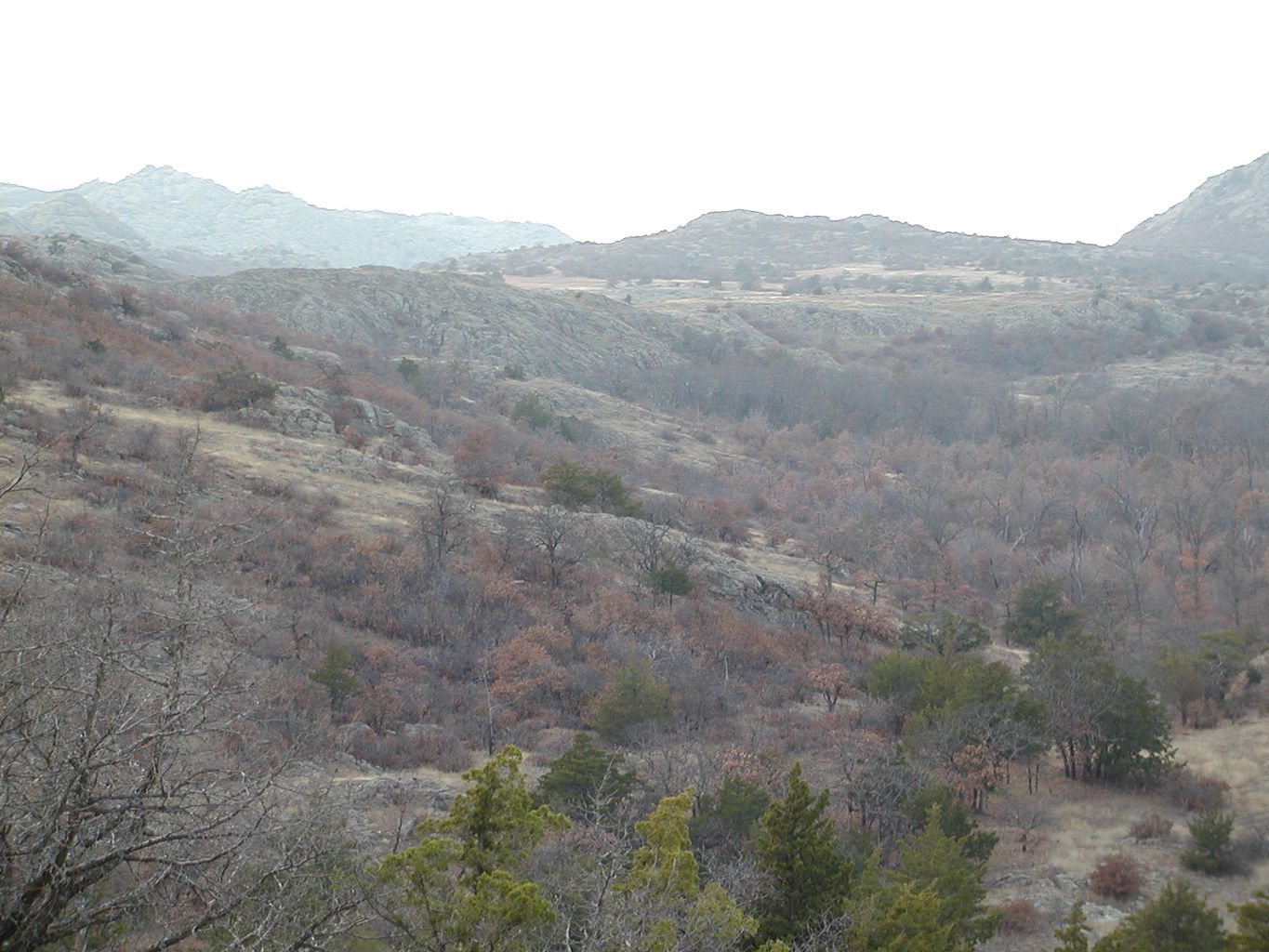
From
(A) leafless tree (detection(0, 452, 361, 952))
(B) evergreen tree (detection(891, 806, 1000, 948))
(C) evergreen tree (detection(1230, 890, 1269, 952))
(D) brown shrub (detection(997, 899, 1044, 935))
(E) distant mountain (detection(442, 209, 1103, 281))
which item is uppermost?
(E) distant mountain (detection(442, 209, 1103, 281))

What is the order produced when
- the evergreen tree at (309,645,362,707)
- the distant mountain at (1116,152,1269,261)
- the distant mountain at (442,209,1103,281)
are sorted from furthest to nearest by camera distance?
1. the distant mountain at (1116,152,1269,261)
2. the distant mountain at (442,209,1103,281)
3. the evergreen tree at (309,645,362,707)

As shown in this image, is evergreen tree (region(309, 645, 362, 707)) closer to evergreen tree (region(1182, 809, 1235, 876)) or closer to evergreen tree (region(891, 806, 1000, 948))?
evergreen tree (region(891, 806, 1000, 948))

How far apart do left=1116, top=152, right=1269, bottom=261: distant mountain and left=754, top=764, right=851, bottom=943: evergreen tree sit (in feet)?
516

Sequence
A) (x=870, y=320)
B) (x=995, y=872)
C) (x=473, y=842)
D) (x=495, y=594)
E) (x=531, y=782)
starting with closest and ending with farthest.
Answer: (x=473, y=842)
(x=531, y=782)
(x=995, y=872)
(x=495, y=594)
(x=870, y=320)

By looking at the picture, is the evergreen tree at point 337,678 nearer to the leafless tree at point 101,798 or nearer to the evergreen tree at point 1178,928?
the leafless tree at point 101,798

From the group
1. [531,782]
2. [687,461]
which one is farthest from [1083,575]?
[531,782]

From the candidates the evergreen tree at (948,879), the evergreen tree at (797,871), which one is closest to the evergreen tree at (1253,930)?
the evergreen tree at (948,879)

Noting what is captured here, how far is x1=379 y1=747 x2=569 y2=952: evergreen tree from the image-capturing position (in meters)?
6.19

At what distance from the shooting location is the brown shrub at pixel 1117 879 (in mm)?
15000

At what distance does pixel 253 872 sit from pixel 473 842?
1903 millimetres

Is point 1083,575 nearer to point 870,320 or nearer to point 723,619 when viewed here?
point 723,619

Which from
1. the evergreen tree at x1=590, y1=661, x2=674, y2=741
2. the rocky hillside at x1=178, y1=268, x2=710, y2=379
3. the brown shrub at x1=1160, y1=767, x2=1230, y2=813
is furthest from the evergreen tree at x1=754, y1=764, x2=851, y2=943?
the rocky hillside at x1=178, y1=268, x2=710, y2=379

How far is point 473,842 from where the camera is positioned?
23.6ft

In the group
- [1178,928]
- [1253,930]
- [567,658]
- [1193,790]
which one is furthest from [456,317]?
[1253,930]
